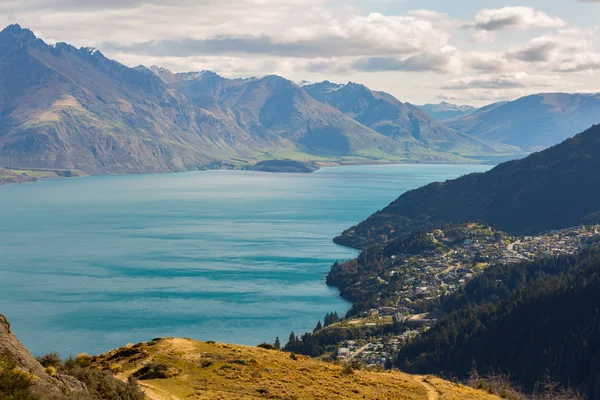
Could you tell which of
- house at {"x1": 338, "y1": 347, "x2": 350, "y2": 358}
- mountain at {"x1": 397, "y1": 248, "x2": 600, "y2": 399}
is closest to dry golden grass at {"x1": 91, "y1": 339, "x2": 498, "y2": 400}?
mountain at {"x1": 397, "y1": 248, "x2": 600, "y2": 399}

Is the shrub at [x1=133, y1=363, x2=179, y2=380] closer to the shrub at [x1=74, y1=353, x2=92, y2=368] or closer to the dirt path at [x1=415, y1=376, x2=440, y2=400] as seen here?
the shrub at [x1=74, y1=353, x2=92, y2=368]

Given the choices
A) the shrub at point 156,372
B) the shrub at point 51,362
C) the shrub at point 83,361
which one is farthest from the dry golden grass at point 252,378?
the shrub at point 51,362

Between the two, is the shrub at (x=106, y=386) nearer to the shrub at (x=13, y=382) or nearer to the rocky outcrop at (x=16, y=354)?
the rocky outcrop at (x=16, y=354)

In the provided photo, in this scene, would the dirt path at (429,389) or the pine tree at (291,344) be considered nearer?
the dirt path at (429,389)

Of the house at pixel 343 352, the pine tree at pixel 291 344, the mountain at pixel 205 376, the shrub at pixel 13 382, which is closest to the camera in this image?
the shrub at pixel 13 382

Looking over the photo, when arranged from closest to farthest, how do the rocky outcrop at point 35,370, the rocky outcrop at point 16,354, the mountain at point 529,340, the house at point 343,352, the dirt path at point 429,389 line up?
the rocky outcrop at point 35,370, the rocky outcrop at point 16,354, the dirt path at point 429,389, the mountain at point 529,340, the house at point 343,352

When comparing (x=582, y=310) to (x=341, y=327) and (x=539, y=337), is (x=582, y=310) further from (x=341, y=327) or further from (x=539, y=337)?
(x=341, y=327)
